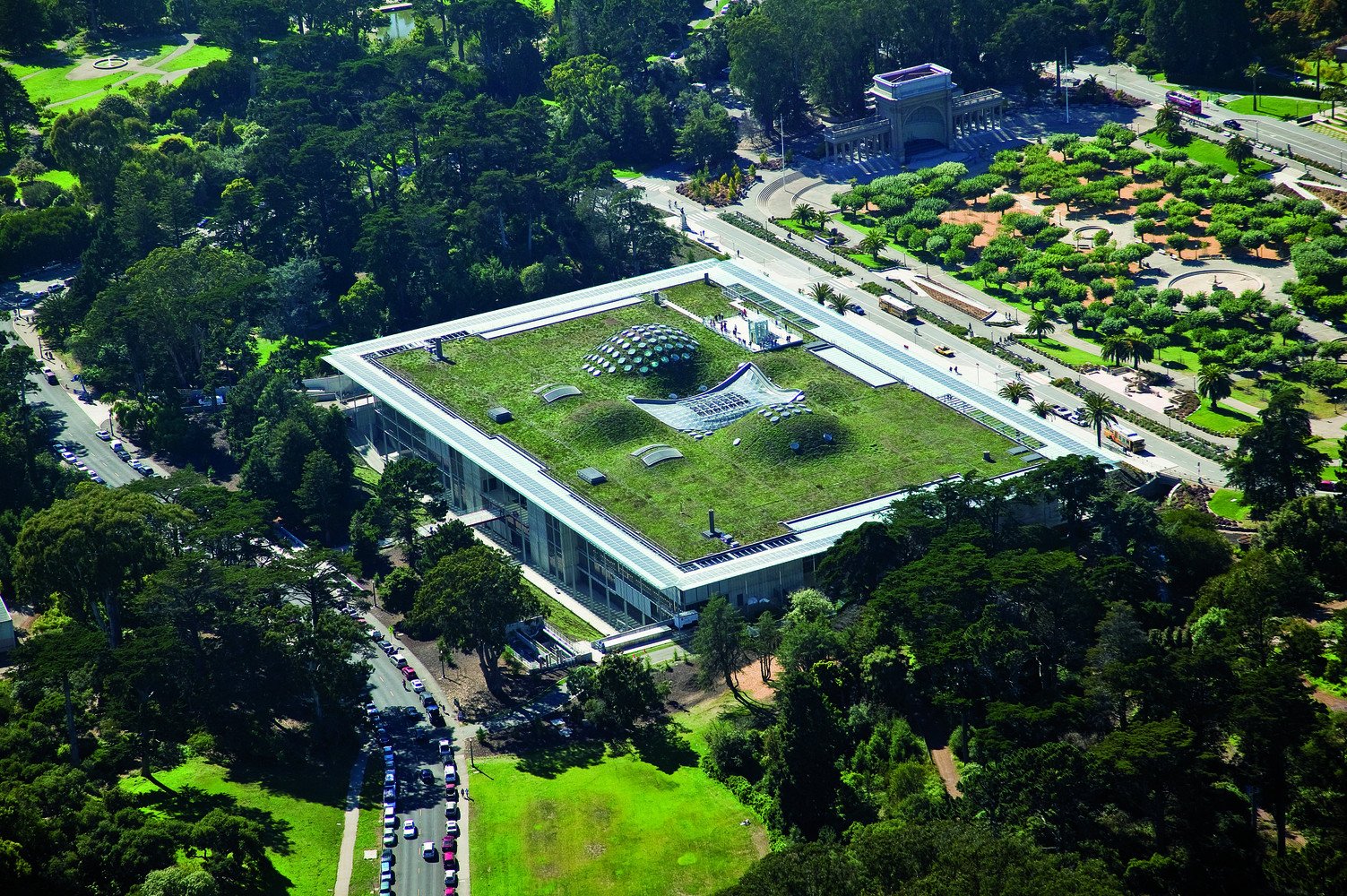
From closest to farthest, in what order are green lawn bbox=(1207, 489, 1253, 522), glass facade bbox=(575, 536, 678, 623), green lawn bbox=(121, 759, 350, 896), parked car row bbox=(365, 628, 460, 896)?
green lawn bbox=(121, 759, 350, 896) < parked car row bbox=(365, 628, 460, 896) < glass facade bbox=(575, 536, 678, 623) < green lawn bbox=(1207, 489, 1253, 522)

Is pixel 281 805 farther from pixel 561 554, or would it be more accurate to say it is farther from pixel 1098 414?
pixel 1098 414

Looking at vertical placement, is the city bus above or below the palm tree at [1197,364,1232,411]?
below

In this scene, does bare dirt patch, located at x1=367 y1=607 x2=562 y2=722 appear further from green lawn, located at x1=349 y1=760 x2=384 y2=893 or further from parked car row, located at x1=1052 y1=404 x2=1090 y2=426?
parked car row, located at x1=1052 y1=404 x2=1090 y2=426

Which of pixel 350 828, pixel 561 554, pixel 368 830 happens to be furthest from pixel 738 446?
pixel 350 828

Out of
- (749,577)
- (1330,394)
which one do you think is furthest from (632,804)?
(1330,394)

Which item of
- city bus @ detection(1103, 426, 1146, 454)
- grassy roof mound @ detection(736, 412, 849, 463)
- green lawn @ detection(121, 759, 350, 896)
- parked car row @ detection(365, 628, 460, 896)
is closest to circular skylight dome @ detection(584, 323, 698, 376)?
grassy roof mound @ detection(736, 412, 849, 463)

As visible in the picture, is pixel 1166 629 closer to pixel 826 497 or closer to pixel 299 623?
pixel 826 497

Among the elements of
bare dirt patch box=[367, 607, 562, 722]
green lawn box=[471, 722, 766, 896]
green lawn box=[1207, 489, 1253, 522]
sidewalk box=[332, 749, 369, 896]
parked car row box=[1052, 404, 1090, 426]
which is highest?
green lawn box=[1207, 489, 1253, 522]
